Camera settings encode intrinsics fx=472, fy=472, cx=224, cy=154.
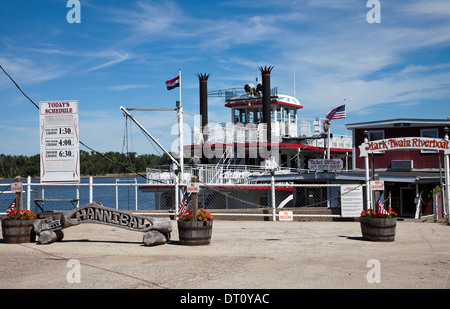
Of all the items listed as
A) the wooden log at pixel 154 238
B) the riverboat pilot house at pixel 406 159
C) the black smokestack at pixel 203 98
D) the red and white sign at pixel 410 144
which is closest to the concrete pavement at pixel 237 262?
the wooden log at pixel 154 238

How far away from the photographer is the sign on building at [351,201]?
19.0 meters

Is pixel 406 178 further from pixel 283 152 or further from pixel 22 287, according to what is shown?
pixel 22 287

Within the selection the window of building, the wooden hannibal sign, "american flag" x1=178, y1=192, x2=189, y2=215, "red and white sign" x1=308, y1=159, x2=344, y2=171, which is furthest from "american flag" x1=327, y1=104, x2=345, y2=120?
the wooden hannibal sign

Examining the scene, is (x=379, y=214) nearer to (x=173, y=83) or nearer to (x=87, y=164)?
(x=173, y=83)

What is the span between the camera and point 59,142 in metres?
13.5

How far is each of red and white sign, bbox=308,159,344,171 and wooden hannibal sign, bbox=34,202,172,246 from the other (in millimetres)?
12840

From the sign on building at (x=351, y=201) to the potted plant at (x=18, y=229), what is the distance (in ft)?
38.5

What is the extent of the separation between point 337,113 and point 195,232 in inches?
770

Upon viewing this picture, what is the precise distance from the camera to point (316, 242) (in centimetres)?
1309

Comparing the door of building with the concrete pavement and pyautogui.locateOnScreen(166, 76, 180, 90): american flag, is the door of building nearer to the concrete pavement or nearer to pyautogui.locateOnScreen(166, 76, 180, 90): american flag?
the concrete pavement

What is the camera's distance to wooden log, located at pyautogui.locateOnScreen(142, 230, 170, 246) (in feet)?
40.1
